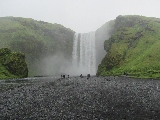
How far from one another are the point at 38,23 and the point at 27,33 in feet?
98.0

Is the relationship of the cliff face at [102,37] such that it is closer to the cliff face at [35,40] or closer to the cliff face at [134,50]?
the cliff face at [134,50]

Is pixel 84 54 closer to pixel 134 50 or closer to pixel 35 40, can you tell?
pixel 35 40

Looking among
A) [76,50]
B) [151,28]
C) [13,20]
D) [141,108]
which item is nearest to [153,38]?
[151,28]

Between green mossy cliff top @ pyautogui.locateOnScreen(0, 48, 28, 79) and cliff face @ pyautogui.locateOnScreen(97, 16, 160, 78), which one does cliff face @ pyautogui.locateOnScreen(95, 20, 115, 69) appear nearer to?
cliff face @ pyautogui.locateOnScreen(97, 16, 160, 78)

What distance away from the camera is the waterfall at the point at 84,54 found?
6206 inches

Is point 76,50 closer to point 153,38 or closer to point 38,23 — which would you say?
point 38,23

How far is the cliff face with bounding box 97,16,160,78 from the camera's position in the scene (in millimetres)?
95938

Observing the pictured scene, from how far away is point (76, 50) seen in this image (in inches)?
6845

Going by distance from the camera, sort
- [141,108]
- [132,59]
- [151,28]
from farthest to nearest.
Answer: [151,28] → [132,59] → [141,108]

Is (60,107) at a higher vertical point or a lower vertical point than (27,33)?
lower

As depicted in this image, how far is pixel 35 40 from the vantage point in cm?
16750

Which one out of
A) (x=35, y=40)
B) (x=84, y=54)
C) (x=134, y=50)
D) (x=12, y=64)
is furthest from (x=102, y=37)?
(x=12, y=64)

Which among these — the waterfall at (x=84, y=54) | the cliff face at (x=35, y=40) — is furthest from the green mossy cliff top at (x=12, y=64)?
the waterfall at (x=84, y=54)

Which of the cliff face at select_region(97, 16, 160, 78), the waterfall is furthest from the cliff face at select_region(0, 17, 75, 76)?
Result: the cliff face at select_region(97, 16, 160, 78)
